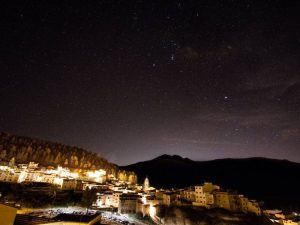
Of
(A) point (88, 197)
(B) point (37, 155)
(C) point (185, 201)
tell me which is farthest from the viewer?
(B) point (37, 155)

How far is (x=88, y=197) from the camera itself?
60500mm

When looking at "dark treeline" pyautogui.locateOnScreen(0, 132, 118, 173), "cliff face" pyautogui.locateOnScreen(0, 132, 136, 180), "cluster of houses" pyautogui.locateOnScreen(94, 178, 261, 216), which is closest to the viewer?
"cluster of houses" pyautogui.locateOnScreen(94, 178, 261, 216)

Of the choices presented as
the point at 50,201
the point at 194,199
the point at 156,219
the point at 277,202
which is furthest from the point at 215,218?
the point at 277,202

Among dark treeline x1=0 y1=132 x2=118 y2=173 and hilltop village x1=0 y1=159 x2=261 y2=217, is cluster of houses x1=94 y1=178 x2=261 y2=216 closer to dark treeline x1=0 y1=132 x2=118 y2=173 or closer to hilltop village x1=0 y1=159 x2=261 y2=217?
hilltop village x1=0 y1=159 x2=261 y2=217

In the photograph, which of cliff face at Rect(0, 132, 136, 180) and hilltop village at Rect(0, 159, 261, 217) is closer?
hilltop village at Rect(0, 159, 261, 217)

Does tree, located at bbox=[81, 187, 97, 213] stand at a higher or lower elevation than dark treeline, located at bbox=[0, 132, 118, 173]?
lower

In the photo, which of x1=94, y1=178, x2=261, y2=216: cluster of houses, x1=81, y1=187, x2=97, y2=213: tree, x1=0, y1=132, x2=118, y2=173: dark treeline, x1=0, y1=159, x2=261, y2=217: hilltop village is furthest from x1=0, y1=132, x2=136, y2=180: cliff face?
x1=94, y1=178, x2=261, y2=216: cluster of houses

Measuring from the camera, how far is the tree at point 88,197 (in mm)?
55922

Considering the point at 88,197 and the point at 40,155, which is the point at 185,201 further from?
the point at 40,155

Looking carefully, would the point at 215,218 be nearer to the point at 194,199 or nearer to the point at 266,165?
the point at 194,199

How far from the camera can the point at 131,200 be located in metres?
56.2

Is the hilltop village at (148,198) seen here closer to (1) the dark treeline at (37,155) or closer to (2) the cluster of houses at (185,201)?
(2) the cluster of houses at (185,201)

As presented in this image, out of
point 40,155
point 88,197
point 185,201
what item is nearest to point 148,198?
point 185,201

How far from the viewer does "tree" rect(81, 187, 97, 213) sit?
5592 centimetres
